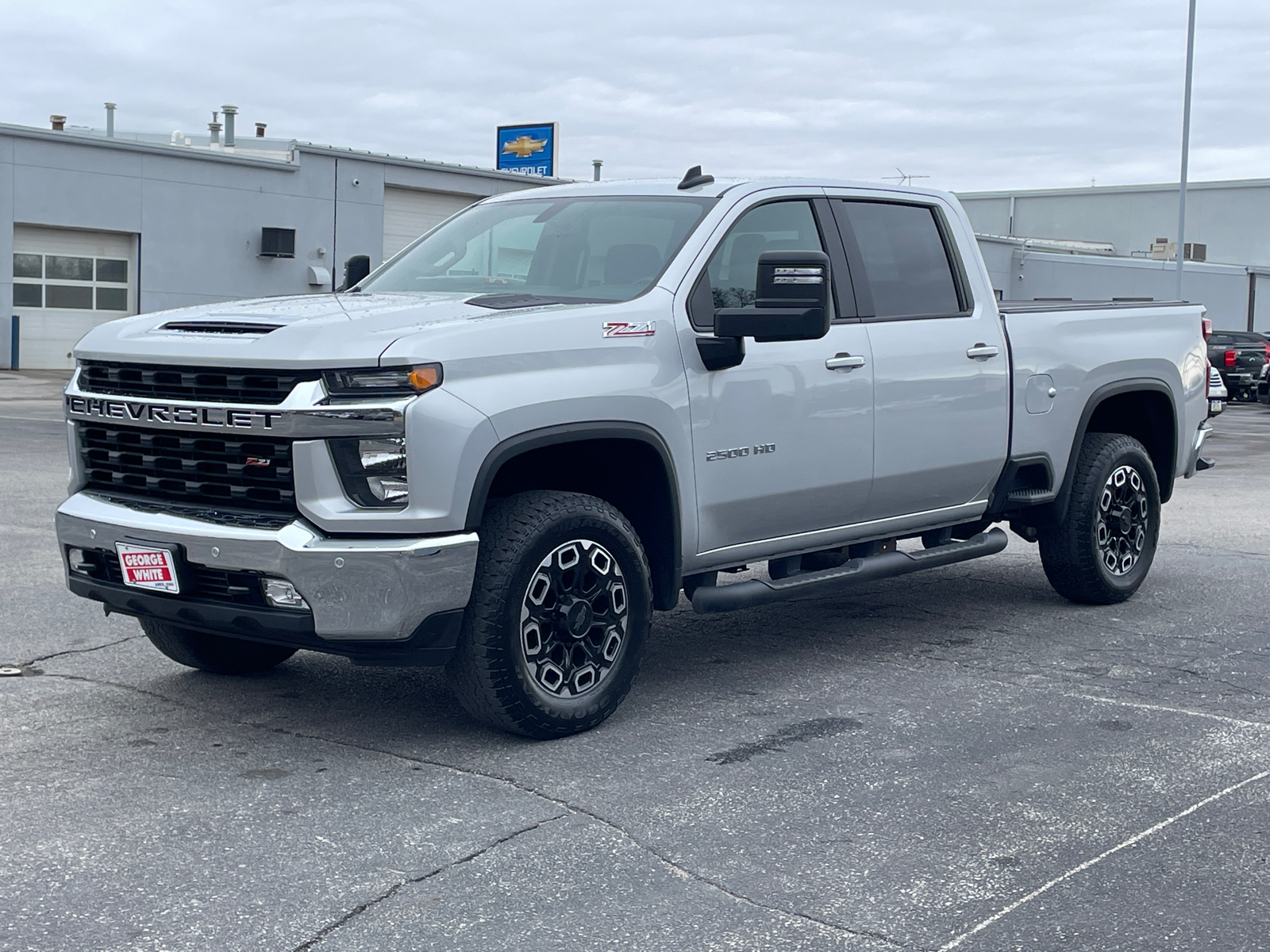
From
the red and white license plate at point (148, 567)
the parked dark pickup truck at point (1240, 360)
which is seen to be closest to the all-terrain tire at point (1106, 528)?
the red and white license plate at point (148, 567)

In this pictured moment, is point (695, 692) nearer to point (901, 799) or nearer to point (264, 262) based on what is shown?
point (901, 799)

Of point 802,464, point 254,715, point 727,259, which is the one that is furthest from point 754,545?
point 254,715

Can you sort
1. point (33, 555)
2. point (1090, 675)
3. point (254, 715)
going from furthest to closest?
point (33, 555), point (1090, 675), point (254, 715)

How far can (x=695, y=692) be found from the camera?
239 inches

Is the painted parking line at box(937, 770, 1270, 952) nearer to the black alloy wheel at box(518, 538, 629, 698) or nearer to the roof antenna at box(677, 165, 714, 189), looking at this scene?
the black alloy wheel at box(518, 538, 629, 698)

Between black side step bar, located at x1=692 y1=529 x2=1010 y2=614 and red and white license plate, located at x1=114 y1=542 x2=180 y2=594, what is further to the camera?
black side step bar, located at x1=692 y1=529 x2=1010 y2=614

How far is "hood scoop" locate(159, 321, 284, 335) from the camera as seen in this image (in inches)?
195

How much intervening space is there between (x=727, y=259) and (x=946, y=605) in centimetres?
285

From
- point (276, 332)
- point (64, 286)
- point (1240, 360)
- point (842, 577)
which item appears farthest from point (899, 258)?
point (64, 286)

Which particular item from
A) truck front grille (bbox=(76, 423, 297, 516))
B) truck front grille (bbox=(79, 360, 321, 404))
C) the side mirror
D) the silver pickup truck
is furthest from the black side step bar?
truck front grille (bbox=(79, 360, 321, 404))

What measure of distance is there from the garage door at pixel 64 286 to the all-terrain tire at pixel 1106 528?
1065 inches

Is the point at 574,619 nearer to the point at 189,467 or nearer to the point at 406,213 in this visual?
the point at 189,467

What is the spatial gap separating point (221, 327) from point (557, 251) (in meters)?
1.60

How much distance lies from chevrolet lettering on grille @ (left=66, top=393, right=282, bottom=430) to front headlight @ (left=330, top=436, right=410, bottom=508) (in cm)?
25
